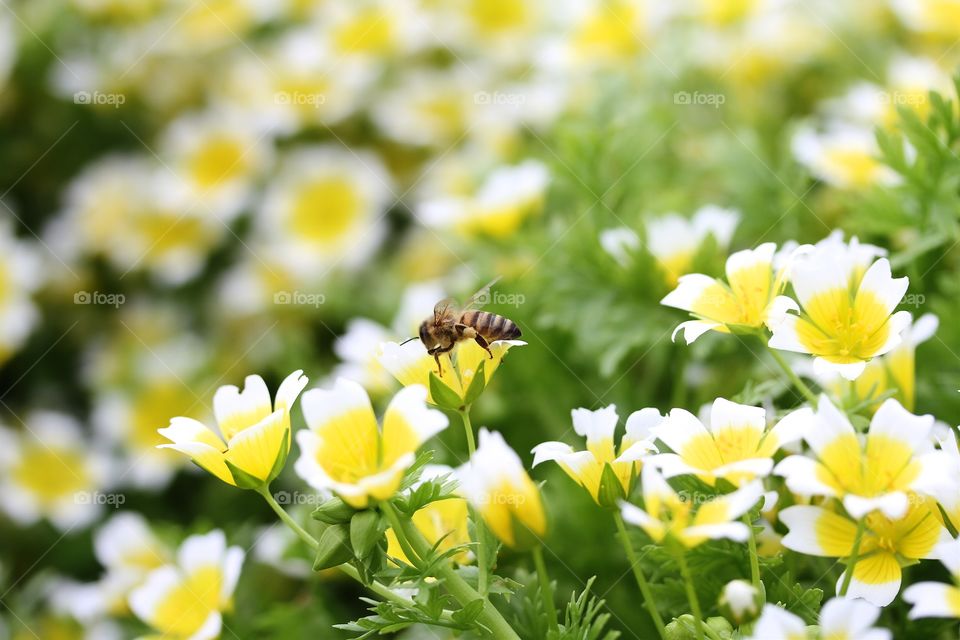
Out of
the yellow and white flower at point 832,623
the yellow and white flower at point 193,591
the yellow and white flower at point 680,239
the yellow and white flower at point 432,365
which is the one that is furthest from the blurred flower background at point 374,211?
the yellow and white flower at point 832,623

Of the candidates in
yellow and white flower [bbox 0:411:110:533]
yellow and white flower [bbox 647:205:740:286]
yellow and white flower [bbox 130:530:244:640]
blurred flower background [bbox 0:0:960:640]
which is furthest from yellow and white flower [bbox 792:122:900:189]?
yellow and white flower [bbox 0:411:110:533]

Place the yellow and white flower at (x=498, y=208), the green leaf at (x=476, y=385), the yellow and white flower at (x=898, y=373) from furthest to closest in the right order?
the yellow and white flower at (x=498, y=208)
the yellow and white flower at (x=898, y=373)
the green leaf at (x=476, y=385)

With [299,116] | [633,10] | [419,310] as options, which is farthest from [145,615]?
[633,10]

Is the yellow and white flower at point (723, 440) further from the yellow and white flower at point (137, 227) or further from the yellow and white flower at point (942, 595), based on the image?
the yellow and white flower at point (137, 227)

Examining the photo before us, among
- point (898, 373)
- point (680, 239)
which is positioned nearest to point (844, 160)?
point (680, 239)

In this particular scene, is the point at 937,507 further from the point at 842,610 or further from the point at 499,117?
the point at 499,117

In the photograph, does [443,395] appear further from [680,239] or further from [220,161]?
[220,161]
